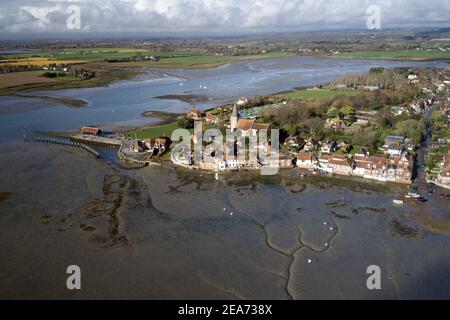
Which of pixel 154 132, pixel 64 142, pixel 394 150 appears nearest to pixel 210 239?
pixel 394 150

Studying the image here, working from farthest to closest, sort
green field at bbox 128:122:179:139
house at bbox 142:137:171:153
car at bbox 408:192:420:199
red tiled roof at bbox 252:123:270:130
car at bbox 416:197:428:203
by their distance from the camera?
green field at bbox 128:122:179:139 → red tiled roof at bbox 252:123:270:130 → house at bbox 142:137:171:153 → car at bbox 408:192:420:199 → car at bbox 416:197:428:203

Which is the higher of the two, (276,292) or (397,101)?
(397,101)

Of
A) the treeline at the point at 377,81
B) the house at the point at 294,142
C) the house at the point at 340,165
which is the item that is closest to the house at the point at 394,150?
the house at the point at 340,165

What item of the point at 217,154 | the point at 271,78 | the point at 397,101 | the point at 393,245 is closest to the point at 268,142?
the point at 217,154

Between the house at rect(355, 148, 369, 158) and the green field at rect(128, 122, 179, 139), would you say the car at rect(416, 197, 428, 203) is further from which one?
the green field at rect(128, 122, 179, 139)

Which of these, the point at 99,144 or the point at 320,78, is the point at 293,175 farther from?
the point at 320,78

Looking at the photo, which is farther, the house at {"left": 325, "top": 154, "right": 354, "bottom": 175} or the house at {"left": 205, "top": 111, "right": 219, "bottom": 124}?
the house at {"left": 205, "top": 111, "right": 219, "bottom": 124}

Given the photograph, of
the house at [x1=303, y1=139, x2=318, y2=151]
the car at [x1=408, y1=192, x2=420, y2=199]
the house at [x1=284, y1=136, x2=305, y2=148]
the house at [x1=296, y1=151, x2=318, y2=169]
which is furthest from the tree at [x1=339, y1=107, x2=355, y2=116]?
the car at [x1=408, y1=192, x2=420, y2=199]
